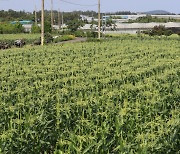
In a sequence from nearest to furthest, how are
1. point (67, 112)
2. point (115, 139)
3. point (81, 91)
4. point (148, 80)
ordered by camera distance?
point (115, 139) < point (67, 112) < point (81, 91) < point (148, 80)

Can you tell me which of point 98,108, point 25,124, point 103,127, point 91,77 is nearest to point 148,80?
point 91,77

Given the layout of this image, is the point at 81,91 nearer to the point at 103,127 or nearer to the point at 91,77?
the point at 91,77

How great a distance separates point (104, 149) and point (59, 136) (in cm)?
148

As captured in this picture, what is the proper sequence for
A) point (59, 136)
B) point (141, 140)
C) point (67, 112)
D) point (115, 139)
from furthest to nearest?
point (67, 112) → point (59, 136) → point (115, 139) → point (141, 140)

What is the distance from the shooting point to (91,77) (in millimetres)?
14062

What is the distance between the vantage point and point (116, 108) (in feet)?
28.9

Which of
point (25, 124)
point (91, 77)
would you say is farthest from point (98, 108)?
point (91, 77)

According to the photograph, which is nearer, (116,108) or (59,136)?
(59,136)

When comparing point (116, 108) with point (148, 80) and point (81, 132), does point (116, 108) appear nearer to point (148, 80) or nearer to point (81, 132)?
point (81, 132)

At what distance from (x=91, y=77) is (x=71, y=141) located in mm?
7241

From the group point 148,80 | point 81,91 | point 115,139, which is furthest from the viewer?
point 148,80

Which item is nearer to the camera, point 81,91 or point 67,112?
point 67,112

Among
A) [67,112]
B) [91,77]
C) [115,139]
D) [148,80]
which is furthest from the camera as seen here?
[91,77]

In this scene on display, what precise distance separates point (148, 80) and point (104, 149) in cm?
619
